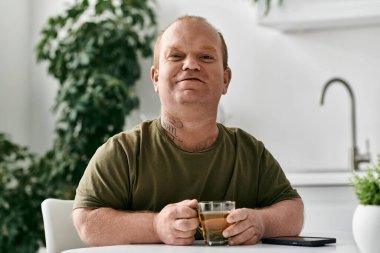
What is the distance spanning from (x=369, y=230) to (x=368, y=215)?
0.03 metres

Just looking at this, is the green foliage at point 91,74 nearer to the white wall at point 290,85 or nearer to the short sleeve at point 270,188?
the white wall at point 290,85

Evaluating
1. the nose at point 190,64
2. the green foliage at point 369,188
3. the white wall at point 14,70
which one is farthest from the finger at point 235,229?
the white wall at point 14,70

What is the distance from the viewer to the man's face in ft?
4.87

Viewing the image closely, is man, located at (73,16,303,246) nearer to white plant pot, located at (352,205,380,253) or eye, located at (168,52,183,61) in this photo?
eye, located at (168,52,183,61)

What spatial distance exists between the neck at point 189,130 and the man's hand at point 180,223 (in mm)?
232

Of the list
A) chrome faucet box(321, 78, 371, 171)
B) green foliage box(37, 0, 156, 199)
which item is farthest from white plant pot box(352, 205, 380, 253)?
green foliage box(37, 0, 156, 199)

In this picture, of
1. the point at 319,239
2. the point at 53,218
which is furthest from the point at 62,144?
the point at 319,239

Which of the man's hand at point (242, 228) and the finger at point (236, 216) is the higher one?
the finger at point (236, 216)

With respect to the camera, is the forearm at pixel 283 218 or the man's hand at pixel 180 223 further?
the forearm at pixel 283 218

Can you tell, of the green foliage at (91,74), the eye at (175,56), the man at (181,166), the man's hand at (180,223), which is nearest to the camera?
the man's hand at (180,223)

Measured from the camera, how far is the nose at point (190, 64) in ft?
4.84

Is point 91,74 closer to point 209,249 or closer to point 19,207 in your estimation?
point 19,207

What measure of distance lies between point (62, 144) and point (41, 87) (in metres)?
0.67

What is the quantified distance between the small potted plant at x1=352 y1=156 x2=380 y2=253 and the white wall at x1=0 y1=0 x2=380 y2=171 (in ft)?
8.01
